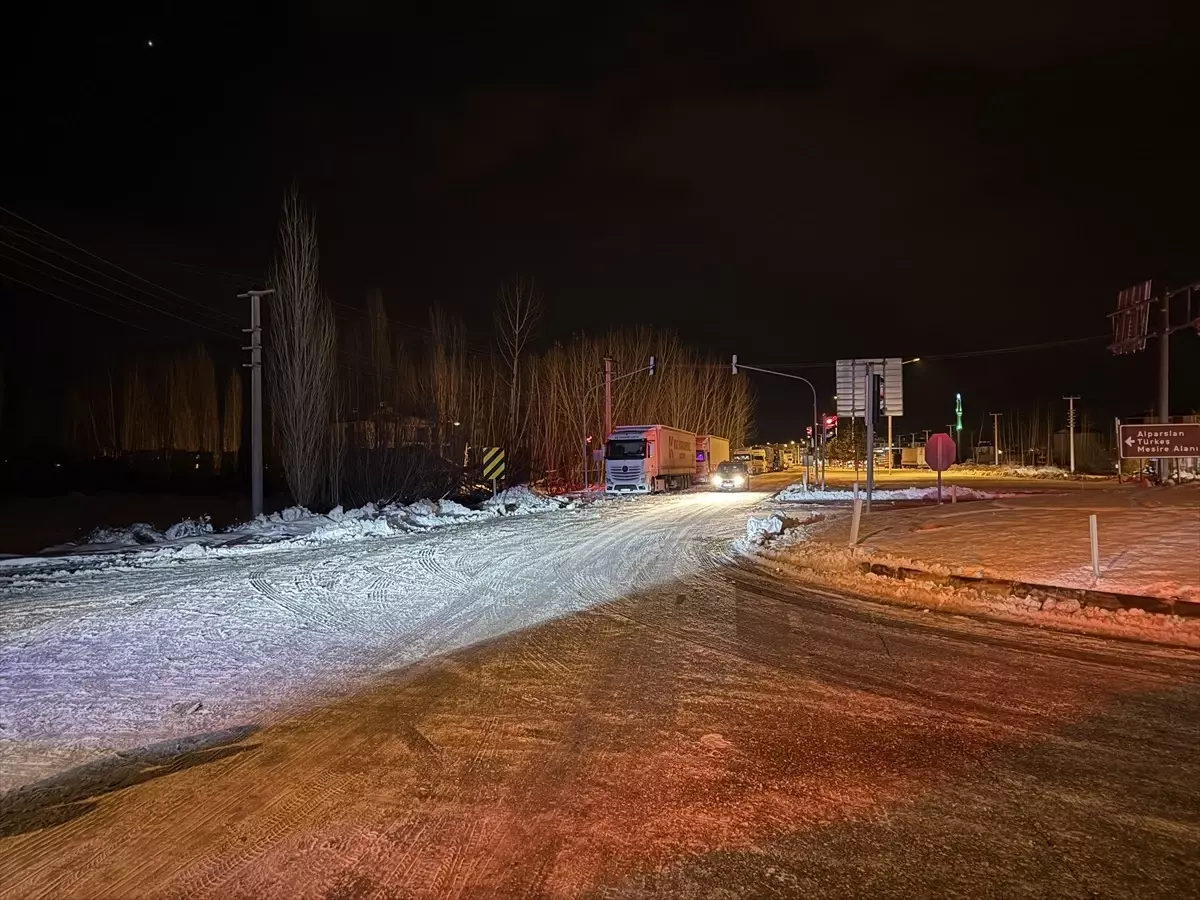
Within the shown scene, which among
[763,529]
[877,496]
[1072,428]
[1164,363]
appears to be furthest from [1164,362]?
[1072,428]

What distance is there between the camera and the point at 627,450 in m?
42.6

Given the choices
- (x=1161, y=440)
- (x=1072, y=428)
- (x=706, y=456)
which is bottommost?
(x=706, y=456)

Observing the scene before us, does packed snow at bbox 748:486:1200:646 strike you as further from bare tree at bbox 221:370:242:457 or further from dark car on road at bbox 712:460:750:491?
bare tree at bbox 221:370:242:457

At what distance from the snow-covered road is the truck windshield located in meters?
23.3

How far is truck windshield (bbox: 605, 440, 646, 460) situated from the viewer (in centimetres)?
4250

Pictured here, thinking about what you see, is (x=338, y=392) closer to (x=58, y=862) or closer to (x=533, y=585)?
(x=533, y=585)

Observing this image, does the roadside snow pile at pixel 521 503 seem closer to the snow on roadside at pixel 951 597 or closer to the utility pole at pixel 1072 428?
the snow on roadside at pixel 951 597

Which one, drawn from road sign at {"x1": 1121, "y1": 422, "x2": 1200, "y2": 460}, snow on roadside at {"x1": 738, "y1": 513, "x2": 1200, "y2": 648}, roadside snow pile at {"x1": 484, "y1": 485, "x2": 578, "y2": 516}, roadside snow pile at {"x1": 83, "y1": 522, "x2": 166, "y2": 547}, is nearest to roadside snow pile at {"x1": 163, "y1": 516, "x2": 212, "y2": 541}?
roadside snow pile at {"x1": 83, "y1": 522, "x2": 166, "y2": 547}

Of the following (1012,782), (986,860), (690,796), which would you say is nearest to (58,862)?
(690,796)

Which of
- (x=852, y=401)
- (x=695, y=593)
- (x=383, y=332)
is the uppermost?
(x=383, y=332)

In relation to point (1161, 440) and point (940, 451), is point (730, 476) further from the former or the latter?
point (1161, 440)

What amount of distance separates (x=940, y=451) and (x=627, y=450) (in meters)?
24.6

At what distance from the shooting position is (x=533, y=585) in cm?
1280

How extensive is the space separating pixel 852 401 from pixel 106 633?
76.9 feet
